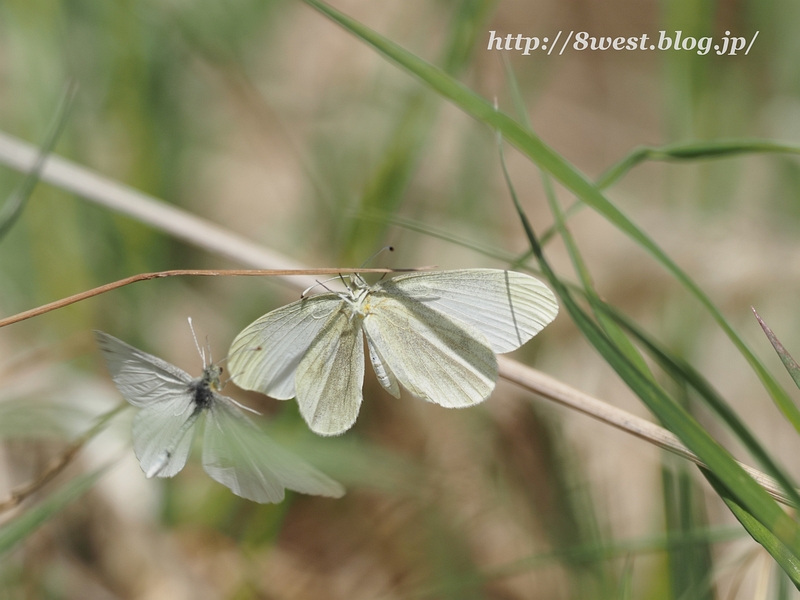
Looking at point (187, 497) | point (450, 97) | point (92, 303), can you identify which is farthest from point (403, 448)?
point (450, 97)

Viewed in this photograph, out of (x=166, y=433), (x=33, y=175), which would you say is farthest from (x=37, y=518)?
(x=33, y=175)

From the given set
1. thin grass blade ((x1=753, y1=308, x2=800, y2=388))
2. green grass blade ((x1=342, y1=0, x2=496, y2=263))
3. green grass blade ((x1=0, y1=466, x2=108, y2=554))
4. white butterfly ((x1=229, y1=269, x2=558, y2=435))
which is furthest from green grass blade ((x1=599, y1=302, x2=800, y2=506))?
green grass blade ((x1=0, y1=466, x2=108, y2=554))

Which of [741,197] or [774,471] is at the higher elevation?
[741,197]

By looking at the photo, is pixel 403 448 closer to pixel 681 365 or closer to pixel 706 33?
pixel 681 365

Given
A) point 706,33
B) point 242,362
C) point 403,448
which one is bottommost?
point 242,362

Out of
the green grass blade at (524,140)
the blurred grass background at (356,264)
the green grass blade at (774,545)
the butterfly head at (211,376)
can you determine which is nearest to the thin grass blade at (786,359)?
the green grass blade at (524,140)

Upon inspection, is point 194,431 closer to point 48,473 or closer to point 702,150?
point 48,473

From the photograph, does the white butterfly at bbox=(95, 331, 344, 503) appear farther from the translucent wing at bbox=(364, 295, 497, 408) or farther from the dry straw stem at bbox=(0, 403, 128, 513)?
the translucent wing at bbox=(364, 295, 497, 408)
